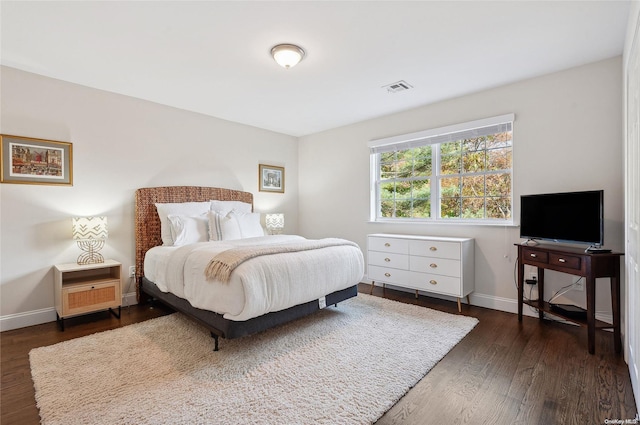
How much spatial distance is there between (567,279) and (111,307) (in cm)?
454

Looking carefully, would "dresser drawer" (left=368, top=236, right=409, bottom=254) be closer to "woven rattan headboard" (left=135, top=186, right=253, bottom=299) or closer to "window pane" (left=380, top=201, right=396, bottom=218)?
"window pane" (left=380, top=201, right=396, bottom=218)

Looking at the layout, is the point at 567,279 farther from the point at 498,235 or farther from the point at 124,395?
the point at 124,395

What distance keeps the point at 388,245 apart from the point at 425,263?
523mm

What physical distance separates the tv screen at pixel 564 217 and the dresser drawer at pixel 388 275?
53.7 inches

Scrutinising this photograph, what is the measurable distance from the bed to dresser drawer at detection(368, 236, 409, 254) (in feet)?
2.46

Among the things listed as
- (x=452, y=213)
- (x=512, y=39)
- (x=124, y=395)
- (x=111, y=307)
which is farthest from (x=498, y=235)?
(x=111, y=307)

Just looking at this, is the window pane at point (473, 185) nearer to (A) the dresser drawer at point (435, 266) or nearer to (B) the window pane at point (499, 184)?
(B) the window pane at point (499, 184)

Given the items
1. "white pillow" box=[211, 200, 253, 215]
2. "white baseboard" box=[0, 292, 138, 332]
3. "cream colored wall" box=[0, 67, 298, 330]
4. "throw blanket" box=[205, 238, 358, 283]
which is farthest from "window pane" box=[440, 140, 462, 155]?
"white baseboard" box=[0, 292, 138, 332]

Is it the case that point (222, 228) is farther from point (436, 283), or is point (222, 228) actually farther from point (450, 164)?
point (450, 164)

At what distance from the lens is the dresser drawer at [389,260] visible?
383 centimetres

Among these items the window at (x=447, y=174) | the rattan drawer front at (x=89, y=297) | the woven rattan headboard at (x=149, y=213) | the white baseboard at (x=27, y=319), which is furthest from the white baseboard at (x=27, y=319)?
the window at (x=447, y=174)

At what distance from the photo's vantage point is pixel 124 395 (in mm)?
1879

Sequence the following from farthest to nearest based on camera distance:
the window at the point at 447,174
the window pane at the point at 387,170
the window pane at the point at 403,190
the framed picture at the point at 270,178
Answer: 1. the framed picture at the point at 270,178
2. the window pane at the point at 387,170
3. the window pane at the point at 403,190
4. the window at the point at 447,174

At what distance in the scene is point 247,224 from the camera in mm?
4020
